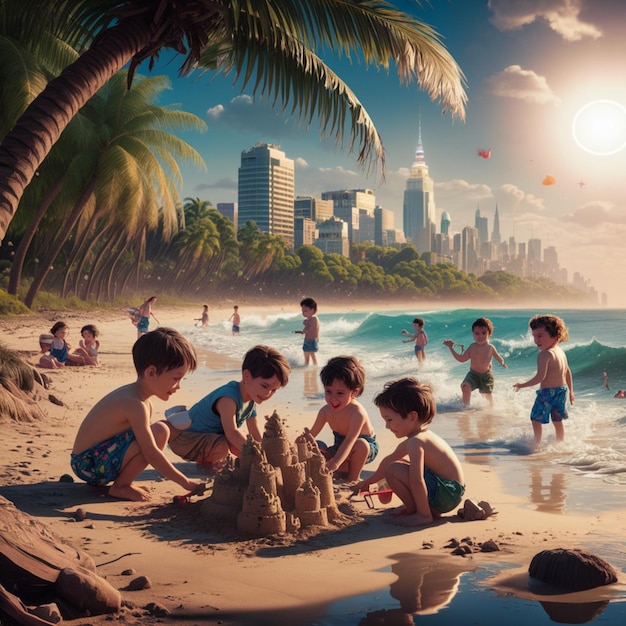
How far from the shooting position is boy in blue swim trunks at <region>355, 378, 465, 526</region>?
4.62m

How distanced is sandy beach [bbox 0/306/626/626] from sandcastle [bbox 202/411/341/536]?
102 millimetres

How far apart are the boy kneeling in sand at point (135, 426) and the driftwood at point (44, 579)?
1.54 meters

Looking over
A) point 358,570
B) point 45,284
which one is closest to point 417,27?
point 358,570

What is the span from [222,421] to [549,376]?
4.16 metres

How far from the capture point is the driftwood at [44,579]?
9.46ft

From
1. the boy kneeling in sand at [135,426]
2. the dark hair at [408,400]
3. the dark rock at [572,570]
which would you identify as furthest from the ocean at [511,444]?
the boy kneeling in sand at [135,426]

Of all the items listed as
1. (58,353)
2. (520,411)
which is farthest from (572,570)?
(58,353)

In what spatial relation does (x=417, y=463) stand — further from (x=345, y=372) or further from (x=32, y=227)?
(x=32, y=227)

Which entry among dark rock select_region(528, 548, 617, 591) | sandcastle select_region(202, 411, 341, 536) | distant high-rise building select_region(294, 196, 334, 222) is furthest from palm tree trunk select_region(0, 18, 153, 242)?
distant high-rise building select_region(294, 196, 334, 222)

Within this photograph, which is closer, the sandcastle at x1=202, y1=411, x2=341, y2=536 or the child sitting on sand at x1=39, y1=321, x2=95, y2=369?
the sandcastle at x1=202, y1=411, x2=341, y2=536

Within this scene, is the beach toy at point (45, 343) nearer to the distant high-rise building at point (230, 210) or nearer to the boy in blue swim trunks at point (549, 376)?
the boy in blue swim trunks at point (549, 376)

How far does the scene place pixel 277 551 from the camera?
395 cm

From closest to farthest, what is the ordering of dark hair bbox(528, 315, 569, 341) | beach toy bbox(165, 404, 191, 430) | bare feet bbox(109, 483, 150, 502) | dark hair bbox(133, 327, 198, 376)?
dark hair bbox(133, 327, 198, 376) → bare feet bbox(109, 483, 150, 502) → beach toy bbox(165, 404, 191, 430) → dark hair bbox(528, 315, 569, 341)

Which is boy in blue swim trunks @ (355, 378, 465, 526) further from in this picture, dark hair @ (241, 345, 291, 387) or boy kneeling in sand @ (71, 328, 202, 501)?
boy kneeling in sand @ (71, 328, 202, 501)
